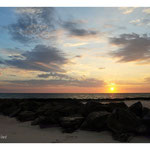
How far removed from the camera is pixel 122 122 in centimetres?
595

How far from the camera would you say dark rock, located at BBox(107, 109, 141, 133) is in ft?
19.1

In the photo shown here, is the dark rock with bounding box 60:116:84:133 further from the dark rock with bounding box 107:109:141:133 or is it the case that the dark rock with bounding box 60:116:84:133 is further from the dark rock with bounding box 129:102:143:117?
the dark rock with bounding box 129:102:143:117

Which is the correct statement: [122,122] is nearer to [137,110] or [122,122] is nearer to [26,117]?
[137,110]

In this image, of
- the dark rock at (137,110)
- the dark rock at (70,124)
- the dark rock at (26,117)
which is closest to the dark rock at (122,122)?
the dark rock at (70,124)

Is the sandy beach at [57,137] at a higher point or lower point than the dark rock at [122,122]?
lower

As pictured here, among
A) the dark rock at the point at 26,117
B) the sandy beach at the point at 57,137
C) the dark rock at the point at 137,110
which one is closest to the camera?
the sandy beach at the point at 57,137

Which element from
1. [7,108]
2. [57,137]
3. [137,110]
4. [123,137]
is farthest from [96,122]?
[7,108]

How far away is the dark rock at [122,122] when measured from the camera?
582 cm

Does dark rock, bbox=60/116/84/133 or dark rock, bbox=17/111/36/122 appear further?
dark rock, bbox=17/111/36/122

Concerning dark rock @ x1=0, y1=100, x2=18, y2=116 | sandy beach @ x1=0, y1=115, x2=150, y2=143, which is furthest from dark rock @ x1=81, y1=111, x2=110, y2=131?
dark rock @ x1=0, y1=100, x2=18, y2=116

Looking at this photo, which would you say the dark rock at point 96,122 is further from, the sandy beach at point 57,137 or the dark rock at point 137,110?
the dark rock at point 137,110

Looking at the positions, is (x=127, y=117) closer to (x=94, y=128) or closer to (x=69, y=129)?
(x=94, y=128)
